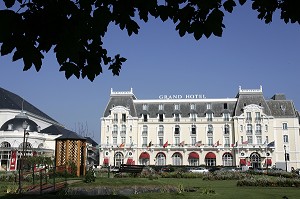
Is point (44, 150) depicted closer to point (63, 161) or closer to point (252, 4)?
point (63, 161)

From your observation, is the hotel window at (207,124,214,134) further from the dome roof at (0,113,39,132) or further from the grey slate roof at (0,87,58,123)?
the grey slate roof at (0,87,58,123)

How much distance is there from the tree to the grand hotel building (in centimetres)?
6457

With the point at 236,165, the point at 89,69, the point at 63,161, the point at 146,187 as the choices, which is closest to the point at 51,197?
the point at 146,187

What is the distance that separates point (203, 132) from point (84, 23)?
222 feet

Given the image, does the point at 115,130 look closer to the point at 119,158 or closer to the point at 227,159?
the point at 119,158

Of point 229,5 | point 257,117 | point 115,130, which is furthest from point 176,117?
point 229,5

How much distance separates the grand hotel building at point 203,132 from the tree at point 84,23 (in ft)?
212

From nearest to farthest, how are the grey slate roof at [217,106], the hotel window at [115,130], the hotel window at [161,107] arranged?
the grey slate roof at [217,106] → the hotel window at [115,130] → the hotel window at [161,107]

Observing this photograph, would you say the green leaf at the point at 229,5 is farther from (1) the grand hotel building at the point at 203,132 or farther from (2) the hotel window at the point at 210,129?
(2) the hotel window at the point at 210,129

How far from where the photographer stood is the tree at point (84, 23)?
4176 mm

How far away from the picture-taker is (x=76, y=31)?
13.9 feet

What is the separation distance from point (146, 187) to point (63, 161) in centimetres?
1032

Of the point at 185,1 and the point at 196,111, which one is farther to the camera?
the point at 196,111

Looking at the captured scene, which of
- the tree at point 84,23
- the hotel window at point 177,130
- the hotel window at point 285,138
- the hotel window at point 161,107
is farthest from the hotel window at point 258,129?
the tree at point 84,23
